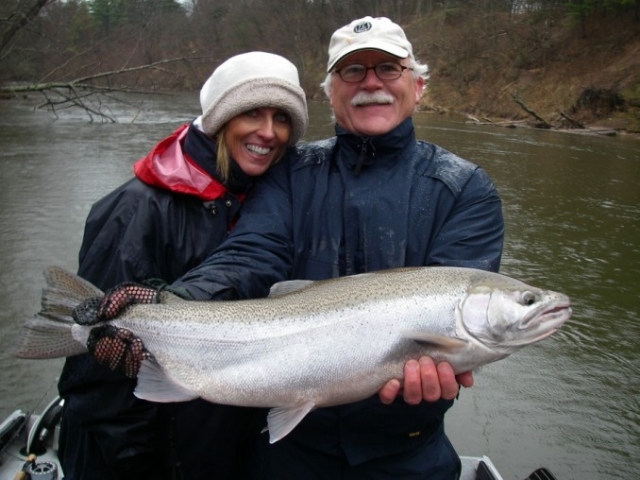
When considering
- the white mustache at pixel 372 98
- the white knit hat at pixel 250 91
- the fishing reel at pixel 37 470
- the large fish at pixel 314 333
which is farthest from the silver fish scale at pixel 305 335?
the fishing reel at pixel 37 470

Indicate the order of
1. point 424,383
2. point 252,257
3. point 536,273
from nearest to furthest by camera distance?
point 424,383 → point 252,257 → point 536,273

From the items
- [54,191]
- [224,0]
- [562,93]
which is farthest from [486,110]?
[224,0]

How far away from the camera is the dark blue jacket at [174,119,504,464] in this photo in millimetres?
2678

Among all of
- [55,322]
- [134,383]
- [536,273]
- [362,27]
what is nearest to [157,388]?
[134,383]

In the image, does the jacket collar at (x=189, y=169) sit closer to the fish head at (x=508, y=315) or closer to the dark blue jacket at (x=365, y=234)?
the dark blue jacket at (x=365, y=234)

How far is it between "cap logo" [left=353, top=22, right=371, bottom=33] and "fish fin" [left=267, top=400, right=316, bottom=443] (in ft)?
5.87

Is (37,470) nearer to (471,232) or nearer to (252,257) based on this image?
(252,257)

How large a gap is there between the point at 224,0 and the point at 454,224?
9444 centimetres

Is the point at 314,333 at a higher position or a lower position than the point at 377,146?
lower

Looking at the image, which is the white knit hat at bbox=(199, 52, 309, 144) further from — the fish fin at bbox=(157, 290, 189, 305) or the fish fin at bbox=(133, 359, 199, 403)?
the fish fin at bbox=(133, 359, 199, 403)

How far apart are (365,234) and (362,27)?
1045 mm

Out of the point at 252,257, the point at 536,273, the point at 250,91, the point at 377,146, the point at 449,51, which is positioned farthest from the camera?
the point at 449,51

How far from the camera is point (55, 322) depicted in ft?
8.39

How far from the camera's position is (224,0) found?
292 ft
